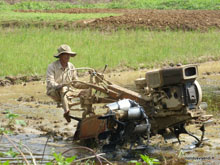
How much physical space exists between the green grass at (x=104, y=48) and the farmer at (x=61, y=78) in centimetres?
512

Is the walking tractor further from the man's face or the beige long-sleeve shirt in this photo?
the man's face

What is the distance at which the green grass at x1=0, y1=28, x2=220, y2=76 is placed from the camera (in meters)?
14.6

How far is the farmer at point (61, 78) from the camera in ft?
26.1

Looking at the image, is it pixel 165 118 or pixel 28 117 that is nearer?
pixel 165 118

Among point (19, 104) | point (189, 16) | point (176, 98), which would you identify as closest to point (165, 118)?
point (176, 98)

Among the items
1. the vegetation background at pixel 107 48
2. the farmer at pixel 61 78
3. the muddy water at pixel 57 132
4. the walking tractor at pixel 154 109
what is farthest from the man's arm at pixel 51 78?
the vegetation background at pixel 107 48

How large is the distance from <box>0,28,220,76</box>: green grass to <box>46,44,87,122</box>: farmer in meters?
5.12

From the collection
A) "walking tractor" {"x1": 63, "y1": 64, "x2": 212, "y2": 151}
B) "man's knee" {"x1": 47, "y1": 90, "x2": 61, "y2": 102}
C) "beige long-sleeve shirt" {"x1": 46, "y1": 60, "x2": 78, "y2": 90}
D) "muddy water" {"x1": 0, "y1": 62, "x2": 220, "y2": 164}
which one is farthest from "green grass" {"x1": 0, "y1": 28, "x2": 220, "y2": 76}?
"walking tractor" {"x1": 63, "y1": 64, "x2": 212, "y2": 151}

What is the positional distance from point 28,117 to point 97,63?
509 cm

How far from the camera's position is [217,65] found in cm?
1568

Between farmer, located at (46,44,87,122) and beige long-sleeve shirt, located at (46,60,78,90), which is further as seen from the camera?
beige long-sleeve shirt, located at (46,60,78,90)

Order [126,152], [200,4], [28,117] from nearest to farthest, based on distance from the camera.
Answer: [126,152], [28,117], [200,4]

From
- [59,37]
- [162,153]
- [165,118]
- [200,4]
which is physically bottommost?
[162,153]

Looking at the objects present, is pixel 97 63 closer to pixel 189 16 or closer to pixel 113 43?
pixel 113 43
